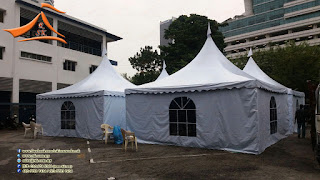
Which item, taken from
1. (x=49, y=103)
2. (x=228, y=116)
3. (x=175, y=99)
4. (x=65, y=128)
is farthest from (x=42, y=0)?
(x=228, y=116)

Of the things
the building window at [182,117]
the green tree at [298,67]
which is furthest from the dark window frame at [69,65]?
the green tree at [298,67]

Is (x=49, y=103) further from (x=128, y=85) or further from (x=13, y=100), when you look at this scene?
(x=13, y=100)

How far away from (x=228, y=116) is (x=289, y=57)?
16.0m

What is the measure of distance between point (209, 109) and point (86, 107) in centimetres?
637

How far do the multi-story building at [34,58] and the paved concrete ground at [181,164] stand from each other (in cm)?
1395

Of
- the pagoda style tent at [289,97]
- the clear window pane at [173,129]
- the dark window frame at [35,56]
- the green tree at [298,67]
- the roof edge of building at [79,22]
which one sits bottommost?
the clear window pane at [173,129]

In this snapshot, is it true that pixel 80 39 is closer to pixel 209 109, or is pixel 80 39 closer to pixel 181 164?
pixel 209 109

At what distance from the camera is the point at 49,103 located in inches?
522

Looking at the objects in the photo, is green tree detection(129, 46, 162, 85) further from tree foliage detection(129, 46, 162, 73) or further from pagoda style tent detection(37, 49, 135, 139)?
pagoda style tent detection(37, 49, 135, 139)

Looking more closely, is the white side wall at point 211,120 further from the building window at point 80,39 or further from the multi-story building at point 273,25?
the multi-story building at point 273,25

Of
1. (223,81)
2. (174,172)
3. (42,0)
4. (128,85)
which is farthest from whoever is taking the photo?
(42,0)

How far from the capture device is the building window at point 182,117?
8.60 m

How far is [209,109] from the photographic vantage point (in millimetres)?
8227

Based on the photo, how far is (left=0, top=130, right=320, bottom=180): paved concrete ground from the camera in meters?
5.23
